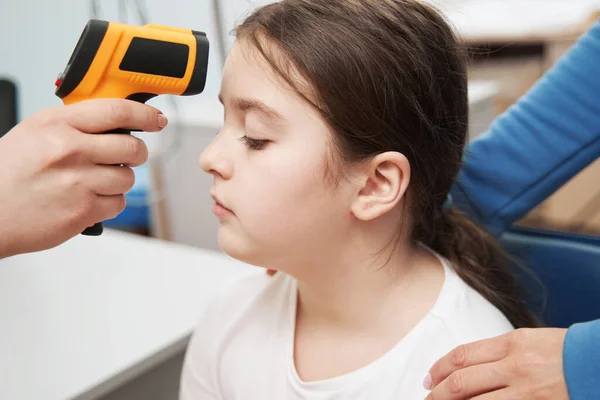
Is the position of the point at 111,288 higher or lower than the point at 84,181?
lower

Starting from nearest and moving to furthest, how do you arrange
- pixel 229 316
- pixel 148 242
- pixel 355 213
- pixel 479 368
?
pixel 479 368 < pixel 355 213 < pixel 229 316 < pixel 148 242

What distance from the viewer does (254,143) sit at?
27.7 inches

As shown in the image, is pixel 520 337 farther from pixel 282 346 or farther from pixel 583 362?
pixel 282 346

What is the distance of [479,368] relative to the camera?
2.01 ft

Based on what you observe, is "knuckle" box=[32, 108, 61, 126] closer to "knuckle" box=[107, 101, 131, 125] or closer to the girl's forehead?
"knuckle" box=[107, 101, 131, 125]

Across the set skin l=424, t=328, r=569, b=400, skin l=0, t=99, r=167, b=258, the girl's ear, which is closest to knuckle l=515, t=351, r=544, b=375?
skin l=424, t=328, r=569, b=400

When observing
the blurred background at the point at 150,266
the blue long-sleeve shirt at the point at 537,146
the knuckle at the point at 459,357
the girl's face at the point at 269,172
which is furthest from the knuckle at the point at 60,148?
the blue long-sleeve shirt at the point at 537,146

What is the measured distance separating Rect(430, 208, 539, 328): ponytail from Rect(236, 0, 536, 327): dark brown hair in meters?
0.10

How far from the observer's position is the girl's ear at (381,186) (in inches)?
28.5

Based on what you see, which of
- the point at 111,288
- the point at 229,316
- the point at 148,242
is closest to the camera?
the point at 229,316

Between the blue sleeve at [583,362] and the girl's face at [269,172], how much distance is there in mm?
287

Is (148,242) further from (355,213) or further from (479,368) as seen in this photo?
(479,368)

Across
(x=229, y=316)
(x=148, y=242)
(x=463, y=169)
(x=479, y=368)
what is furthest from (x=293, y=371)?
(x=148, y=242)

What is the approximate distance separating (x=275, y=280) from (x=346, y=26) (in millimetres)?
401
